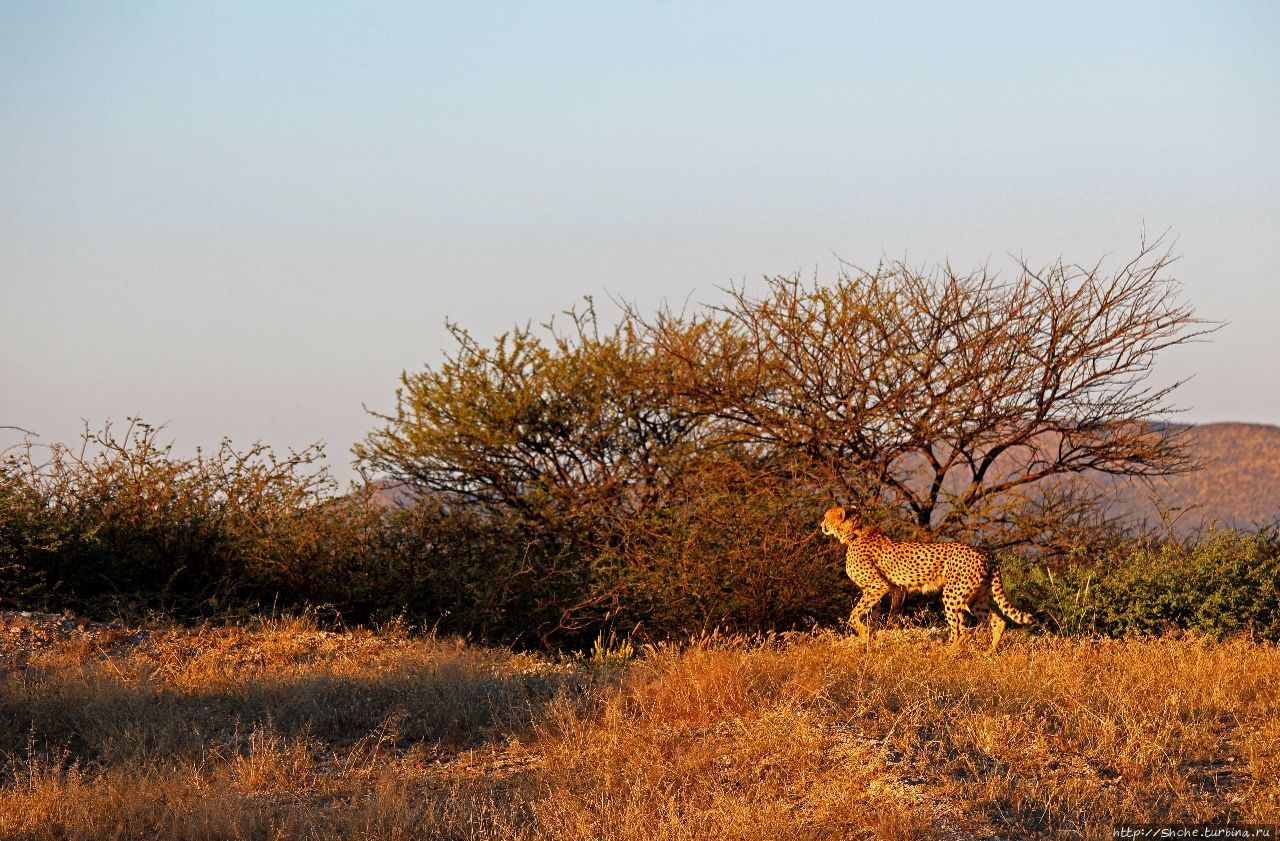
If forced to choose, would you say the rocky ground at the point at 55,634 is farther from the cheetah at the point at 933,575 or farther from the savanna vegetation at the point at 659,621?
the cheetah at the point at 933,575

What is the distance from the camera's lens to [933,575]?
10367mm

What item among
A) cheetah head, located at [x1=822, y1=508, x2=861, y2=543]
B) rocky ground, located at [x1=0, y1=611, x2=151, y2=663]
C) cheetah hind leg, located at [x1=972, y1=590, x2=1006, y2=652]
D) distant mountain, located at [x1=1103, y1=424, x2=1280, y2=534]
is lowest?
cheetah hind leg, located at [x1=972, y1=590, x2=1006, y2=652]

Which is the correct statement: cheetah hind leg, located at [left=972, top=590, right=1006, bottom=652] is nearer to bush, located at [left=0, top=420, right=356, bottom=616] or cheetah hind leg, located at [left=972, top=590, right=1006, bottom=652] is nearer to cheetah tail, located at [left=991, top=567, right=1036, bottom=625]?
Result: cheetah tail, located at [left=991, top=567, right=1036, bottom=625]

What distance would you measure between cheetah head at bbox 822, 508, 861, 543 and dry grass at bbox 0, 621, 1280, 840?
108 centimetres

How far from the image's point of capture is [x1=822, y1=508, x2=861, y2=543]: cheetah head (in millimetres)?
10805

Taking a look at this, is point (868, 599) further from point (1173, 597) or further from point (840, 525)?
point (1173, 597)

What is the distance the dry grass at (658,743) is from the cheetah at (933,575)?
36 cm

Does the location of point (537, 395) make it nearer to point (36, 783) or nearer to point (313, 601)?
point (313, 601)

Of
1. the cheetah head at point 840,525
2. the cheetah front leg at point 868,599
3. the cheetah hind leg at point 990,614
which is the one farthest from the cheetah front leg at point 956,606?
the cheetah head at point 840,525

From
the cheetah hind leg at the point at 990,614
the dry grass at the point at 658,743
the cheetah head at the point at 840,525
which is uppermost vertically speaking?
the cheetah head at the point at 840,525

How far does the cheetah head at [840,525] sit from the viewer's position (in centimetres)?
1080

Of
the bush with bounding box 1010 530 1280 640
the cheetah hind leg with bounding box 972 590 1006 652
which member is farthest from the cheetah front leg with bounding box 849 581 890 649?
the bush with bounding box 1010 530 1280 640

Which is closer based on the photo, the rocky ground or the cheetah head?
the rocky ground

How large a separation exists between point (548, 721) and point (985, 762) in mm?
2837
